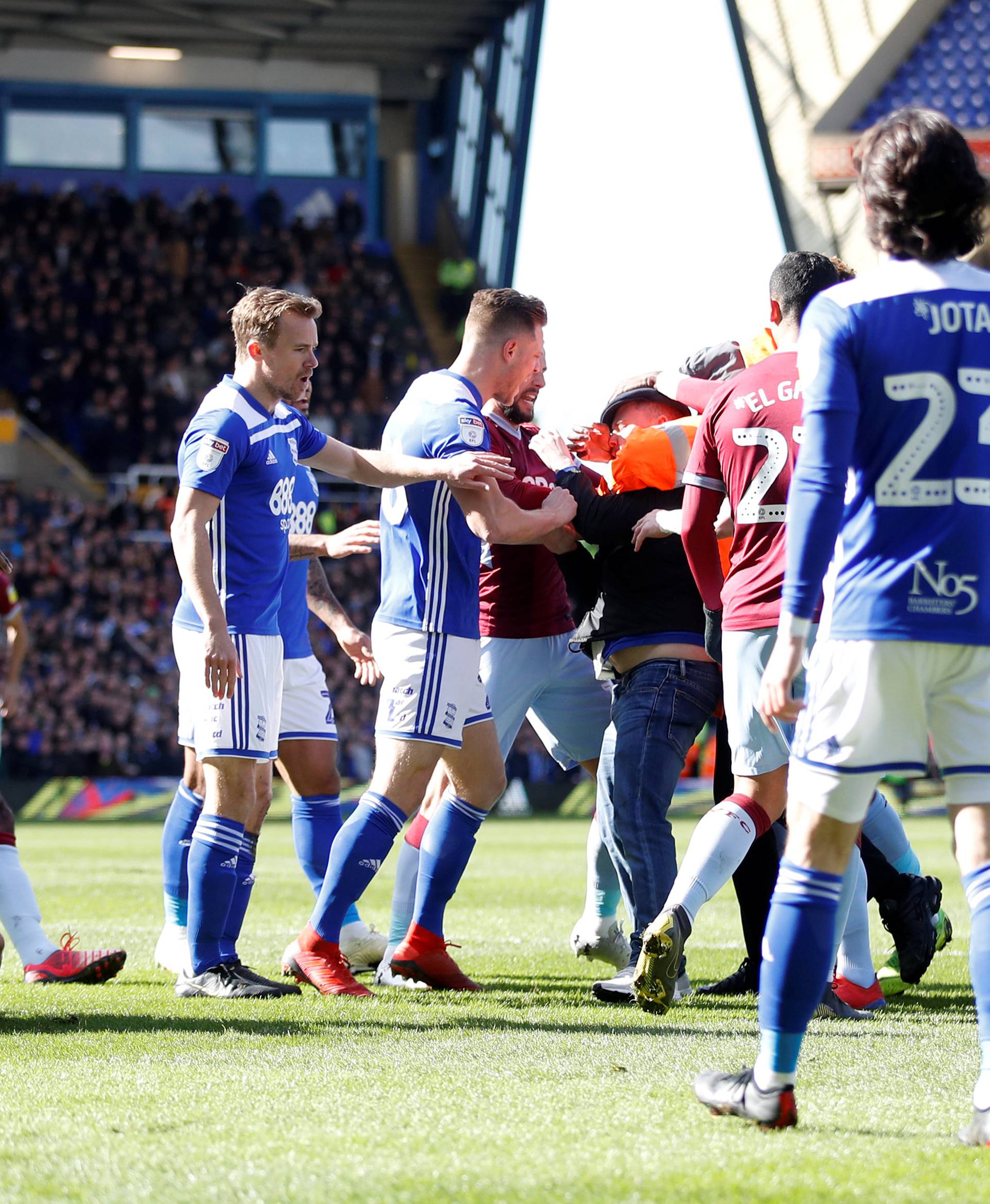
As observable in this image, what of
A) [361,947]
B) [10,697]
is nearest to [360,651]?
[361,947]

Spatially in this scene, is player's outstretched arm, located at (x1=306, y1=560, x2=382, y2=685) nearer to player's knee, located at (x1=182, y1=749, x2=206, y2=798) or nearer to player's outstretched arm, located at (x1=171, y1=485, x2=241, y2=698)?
player's knee, located at (x1=182, y1=749, x2=206, y2=798)

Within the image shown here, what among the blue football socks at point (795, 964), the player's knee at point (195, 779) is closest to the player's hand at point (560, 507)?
the player's knee at point (195, 779)

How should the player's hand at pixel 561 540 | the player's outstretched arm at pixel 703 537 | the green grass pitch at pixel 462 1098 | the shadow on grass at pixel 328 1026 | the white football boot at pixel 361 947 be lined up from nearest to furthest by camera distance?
the green grass pitch at pixel 462 1098 < the shadow on grass at pixel 328 1026 < the player's outstretched arm at pixel 703 537 < the player's hand at pixel 561 540 < the white football boot at pixel 361 947

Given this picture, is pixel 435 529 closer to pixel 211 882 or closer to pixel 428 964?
pixel 211 882

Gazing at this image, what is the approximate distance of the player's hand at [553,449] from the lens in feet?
19.3

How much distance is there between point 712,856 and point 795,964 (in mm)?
1408

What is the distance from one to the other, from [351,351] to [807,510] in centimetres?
2978

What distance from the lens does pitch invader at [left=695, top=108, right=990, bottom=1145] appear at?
10.3 ft

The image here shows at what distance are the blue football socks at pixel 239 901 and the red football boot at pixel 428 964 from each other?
0.56 m

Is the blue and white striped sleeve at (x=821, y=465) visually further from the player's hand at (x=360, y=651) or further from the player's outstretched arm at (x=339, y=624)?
the player's hand at (x=360, y=651)

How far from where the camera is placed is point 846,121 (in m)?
24.2

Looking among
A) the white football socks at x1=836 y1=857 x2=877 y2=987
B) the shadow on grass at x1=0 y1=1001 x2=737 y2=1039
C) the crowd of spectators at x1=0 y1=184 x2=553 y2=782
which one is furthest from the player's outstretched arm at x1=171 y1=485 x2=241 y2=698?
the crowd of spectators at x1=0 y1=184 x2=553 y2=782

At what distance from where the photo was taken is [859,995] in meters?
5.13

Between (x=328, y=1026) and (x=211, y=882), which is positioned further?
(x=211, y=882)
